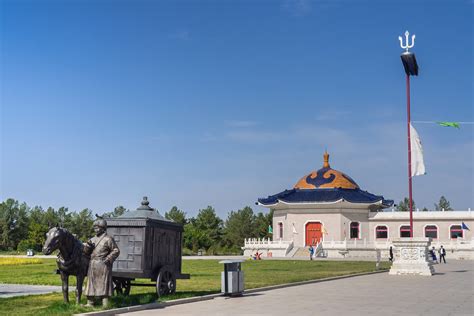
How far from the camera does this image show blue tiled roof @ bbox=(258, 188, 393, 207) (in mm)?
57781

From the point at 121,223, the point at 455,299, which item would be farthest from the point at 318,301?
the point at 121,223

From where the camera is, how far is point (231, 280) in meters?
14.9

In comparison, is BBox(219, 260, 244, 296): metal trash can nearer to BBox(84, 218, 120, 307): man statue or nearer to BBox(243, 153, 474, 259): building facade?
BBox(84, 218, 120, 307): man statue

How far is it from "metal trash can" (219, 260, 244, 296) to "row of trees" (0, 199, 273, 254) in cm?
5156

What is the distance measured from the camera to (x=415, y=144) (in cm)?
2809

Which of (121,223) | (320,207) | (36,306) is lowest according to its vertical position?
(36,306)

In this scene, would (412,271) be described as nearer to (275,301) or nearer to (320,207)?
(275,301)

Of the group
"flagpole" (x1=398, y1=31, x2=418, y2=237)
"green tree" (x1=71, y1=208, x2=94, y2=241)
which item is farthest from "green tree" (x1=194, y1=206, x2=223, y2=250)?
"flagpole" (x1=398, y1=31, x2=418, y2=237)

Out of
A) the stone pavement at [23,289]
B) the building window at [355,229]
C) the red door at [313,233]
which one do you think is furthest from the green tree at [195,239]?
the stone pavement at [23,289]

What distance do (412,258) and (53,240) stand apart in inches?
749

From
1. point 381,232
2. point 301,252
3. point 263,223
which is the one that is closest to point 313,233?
point 301,252

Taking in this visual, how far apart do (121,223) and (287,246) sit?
42765 mm

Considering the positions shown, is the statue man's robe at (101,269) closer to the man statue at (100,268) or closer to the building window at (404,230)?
the man statue at (100,268)

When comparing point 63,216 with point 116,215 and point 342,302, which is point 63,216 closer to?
point 116,215
